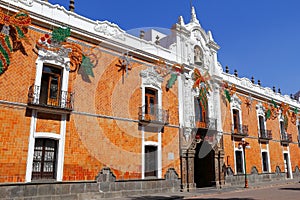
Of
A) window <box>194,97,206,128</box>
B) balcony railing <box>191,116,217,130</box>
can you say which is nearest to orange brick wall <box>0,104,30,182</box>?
balcony railing <box>191,116,217,130</box>

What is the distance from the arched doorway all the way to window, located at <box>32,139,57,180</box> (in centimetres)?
946

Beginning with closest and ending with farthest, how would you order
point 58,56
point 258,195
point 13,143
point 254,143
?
point 13,143 → point 58,56 → point 258,195 → point 254,143

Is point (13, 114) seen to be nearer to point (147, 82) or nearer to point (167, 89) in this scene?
point (147, 82)

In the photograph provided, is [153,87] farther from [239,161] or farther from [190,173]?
[239,161]

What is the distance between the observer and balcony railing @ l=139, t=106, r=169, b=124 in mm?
13852

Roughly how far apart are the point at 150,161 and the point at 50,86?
6200mm

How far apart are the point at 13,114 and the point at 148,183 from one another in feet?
22.9

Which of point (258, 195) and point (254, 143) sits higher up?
point (254, 143)

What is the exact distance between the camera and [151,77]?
14.9m

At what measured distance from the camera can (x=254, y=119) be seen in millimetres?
21734

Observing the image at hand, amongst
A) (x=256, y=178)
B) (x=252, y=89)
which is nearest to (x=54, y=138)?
(x=256, y=178)

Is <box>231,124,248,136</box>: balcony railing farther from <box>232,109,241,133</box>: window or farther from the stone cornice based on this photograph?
the stone cornice

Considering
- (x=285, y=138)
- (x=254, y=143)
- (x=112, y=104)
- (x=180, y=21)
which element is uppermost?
(x=180, y=21)

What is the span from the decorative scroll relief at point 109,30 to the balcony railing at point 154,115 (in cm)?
391
